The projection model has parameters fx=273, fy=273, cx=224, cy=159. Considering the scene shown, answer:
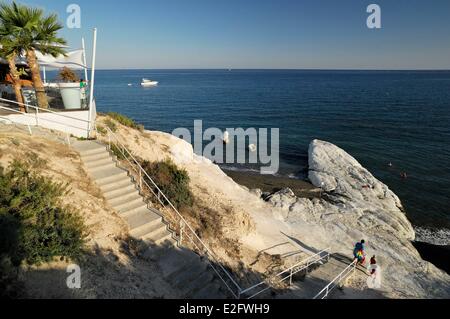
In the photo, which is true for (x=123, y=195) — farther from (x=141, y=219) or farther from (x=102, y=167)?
(x=102, y=167)

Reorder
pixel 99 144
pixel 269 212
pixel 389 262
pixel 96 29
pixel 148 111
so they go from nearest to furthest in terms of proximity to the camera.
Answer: pixel 96 29
pixel 99 144
pixel 389 262
pixel 269 212
pixel 148 111

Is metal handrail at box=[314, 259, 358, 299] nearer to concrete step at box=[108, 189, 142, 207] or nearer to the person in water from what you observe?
the person in water

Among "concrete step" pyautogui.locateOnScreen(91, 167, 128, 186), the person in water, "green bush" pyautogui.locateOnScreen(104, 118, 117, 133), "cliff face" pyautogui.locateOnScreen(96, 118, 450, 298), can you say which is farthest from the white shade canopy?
the person in water

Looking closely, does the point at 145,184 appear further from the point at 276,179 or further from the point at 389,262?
the point at 276,179

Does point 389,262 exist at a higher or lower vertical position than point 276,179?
lower

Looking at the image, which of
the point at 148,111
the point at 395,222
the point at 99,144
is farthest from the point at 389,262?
the point at 148,111
